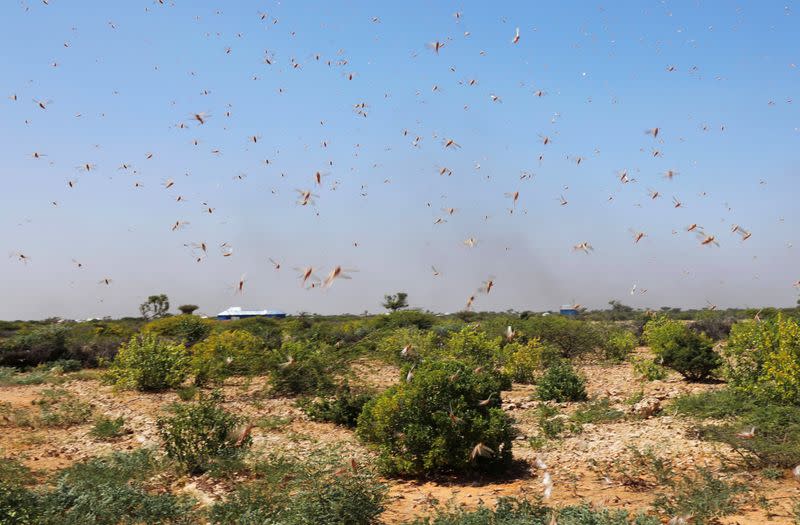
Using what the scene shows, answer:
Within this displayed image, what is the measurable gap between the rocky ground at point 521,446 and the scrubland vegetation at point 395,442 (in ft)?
0.19

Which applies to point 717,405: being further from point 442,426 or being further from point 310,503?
point 310,503

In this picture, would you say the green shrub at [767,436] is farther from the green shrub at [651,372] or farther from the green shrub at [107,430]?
the green shrub at [107,430]

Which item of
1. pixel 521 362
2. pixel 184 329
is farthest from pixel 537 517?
pixel 184 329

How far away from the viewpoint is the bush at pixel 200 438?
26.9 feet

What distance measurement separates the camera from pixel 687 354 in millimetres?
15195

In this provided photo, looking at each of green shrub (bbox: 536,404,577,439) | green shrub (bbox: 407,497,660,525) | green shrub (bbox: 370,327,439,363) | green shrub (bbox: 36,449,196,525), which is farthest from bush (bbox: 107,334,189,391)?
green shrub (bbox: 407,497,660,525)

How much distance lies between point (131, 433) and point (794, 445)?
10.6 m

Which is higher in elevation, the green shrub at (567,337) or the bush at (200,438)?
the green shrub at (567,337)

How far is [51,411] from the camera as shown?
12.9 m

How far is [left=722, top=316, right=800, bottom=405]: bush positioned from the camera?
9469 mm

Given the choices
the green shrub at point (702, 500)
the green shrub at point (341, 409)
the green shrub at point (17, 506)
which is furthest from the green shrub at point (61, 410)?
the green shrub at point (702, 500)

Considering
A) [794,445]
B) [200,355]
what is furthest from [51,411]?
[794,445]

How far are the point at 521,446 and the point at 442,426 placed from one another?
2.24m

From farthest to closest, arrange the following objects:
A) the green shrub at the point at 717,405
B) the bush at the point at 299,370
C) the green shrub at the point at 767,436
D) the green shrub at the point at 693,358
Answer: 1. the green shrub at the point at 693,358
2. the bush at the point at 299,370
3. the green shrub at the point at 717,405
4. the green shrub at the point at 767,436
